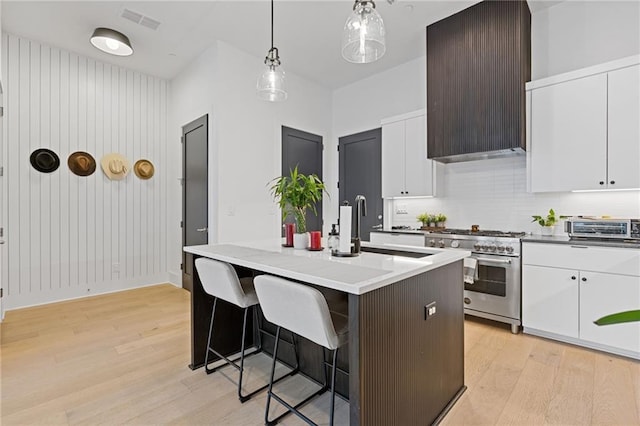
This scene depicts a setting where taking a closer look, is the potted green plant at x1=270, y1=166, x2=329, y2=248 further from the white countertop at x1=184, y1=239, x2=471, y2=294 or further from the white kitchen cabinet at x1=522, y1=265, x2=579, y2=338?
the white kitchen cabinet at x1=522, y1=265, x2=579, y2=338

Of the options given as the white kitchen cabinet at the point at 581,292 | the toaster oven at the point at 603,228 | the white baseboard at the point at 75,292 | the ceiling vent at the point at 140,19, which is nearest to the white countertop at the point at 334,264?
the white kitchen cabinet at the point at 581,292

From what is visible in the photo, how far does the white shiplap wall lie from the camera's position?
12.4 ft

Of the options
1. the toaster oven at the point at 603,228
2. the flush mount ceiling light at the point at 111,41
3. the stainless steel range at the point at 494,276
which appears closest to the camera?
the toaster oven at the point at 603,228

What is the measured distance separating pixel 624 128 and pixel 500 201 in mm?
1217

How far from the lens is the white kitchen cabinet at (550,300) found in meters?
2.71

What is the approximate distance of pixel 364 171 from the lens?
4930 mm

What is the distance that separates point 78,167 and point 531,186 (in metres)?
5.34

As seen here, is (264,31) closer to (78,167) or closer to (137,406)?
(78,167)

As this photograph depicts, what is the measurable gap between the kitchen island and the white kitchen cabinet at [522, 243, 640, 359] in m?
1.31

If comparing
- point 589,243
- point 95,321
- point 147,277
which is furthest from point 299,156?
point 589,243

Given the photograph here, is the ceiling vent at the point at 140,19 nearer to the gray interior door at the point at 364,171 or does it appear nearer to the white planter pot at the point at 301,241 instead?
the gray interior door at the point at 364,171

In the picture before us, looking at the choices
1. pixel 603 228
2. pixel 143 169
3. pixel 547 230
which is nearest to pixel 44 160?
pixel 143 169

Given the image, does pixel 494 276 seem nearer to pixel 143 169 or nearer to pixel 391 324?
pixel 391 324

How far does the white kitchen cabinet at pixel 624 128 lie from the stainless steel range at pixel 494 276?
892 millimetres
